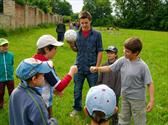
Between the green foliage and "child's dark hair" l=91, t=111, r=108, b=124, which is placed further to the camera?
the green foliage

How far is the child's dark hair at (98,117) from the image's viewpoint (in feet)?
10.4

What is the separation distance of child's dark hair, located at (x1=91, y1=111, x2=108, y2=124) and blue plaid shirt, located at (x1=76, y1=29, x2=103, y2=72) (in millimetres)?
3919

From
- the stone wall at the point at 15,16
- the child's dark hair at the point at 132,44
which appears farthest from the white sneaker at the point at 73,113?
the stone wall at the point at 15,16

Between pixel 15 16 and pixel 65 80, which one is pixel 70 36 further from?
pixel 15 16

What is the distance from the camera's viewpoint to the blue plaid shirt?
279 inches

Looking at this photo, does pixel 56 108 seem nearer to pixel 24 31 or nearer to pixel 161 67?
pixel 161 67

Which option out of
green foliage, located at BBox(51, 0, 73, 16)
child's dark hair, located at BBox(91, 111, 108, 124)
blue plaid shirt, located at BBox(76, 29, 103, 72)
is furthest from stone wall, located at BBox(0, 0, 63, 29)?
green foliage, located at BBox(51, 0, 73, 16)

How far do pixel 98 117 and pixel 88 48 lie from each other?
397 cm

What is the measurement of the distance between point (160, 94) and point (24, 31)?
71.3 ft

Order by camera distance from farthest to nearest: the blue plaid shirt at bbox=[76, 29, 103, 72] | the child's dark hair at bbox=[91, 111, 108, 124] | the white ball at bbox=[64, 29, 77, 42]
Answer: the blue plaid shirt at bbox=[76, 29, 103, 72] < the white ball at bbox=[64, 29, 77, 42] < the child's dark hair at bbox=[91, 111, 108, 124]

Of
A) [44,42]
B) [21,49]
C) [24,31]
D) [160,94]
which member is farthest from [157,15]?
[44,42]

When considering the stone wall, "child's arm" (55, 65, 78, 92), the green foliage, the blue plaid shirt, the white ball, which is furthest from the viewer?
the green foliage

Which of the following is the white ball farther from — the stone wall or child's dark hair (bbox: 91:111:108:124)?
the stone wall

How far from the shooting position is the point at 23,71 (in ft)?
12.0
